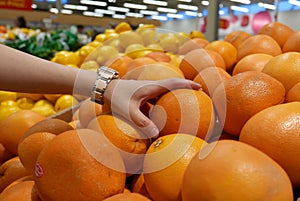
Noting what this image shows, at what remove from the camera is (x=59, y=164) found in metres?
0.66

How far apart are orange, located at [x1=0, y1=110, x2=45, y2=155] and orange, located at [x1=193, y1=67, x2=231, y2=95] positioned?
0.54 meters

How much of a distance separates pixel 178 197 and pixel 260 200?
0.54ft

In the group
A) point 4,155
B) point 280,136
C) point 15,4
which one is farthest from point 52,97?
point 15,4

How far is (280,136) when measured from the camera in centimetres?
60

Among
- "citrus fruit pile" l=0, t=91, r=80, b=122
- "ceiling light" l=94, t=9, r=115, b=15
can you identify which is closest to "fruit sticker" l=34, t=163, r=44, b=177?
"citrus fruit pile" l=0, t=91, r=80, b=122

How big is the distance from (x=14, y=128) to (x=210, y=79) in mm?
604

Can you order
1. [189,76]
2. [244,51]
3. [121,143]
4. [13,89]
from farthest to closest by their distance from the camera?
1. [244,51]
2. [189,76]
3. [13,89]
4. [121,143]

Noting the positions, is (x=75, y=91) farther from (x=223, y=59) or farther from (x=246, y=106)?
(x=223, y=59)

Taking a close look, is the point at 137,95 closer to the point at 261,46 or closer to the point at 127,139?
the point at 127,139

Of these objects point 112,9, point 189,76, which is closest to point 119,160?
point 189,76

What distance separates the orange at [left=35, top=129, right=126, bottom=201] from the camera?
642mm

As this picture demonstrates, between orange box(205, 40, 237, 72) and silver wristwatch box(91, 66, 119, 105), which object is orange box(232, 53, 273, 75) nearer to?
orange box(205, 40, 237, 72)

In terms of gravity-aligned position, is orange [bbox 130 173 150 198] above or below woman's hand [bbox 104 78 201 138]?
below

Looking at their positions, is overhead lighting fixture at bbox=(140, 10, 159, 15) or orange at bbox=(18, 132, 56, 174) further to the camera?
overhead lighting fixture at bbox=(140, 10, 159, 15)
